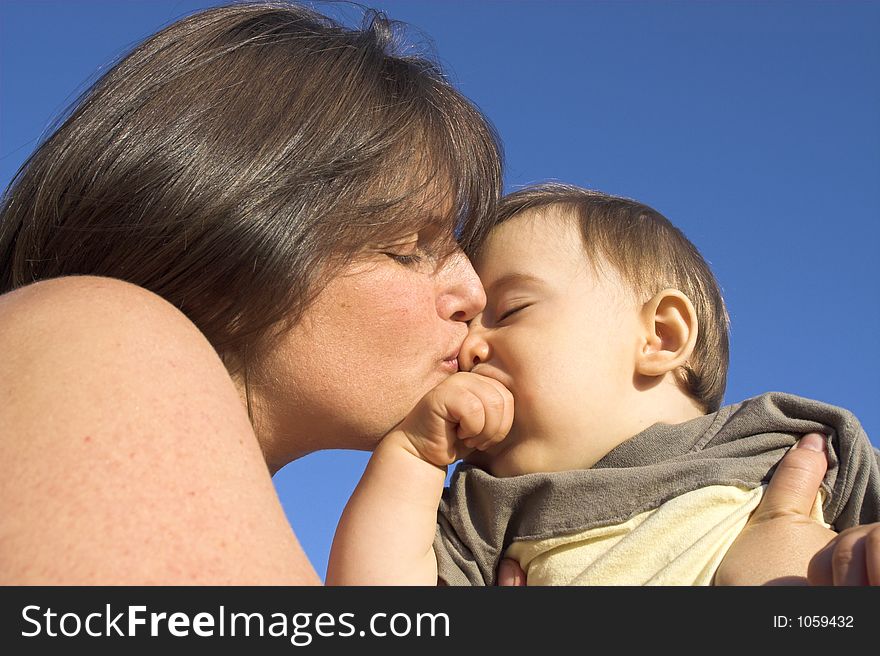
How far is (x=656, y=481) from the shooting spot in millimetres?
2547

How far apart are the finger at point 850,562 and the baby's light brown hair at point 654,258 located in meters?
1.24

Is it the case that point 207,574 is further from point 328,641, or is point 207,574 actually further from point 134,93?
point 134,93

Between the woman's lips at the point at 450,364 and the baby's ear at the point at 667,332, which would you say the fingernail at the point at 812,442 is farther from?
the woman's lips at the point at 450,364

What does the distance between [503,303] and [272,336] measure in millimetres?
815

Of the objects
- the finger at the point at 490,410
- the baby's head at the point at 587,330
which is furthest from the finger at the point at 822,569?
the finger at the point at 490,410

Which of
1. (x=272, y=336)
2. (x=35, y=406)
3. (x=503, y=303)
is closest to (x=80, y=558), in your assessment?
(x=35, y=406)

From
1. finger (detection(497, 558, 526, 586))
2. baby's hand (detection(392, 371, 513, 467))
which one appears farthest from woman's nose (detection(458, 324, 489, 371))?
finger (detection(497, 558, 526, 586))

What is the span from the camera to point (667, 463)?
2.59 metres

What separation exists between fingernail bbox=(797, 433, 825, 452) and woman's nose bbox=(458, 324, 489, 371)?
1.01 meters

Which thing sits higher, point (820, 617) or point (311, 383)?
point (311, 383)

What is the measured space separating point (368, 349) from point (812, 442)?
4.46 ft

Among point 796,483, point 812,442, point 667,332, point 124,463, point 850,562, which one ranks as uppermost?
point 667,332

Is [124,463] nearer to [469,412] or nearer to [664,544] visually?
[469,412]

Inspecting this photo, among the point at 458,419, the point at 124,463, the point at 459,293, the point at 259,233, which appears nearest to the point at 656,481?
the point at 458,419
